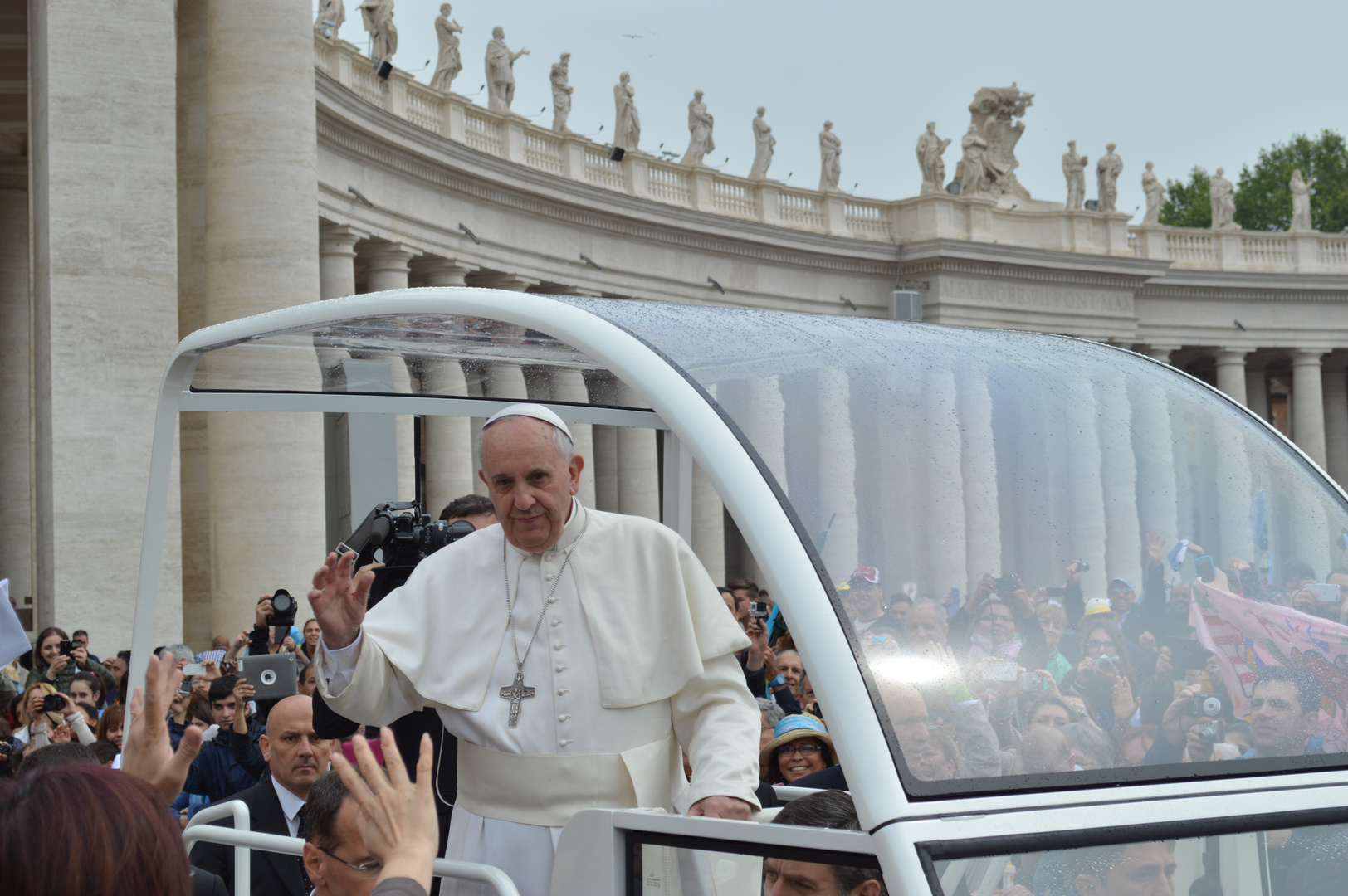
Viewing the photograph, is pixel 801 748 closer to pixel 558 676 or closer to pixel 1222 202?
pixel 558 676

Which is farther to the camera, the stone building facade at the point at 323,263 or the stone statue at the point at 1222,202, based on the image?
the stone statue at the point at 1222,202

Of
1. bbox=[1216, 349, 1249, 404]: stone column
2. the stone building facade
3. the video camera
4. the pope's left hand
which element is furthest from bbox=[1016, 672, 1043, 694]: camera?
bbox=[1216, 349, 1249, 404]: stone column

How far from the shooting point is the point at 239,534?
789 inches

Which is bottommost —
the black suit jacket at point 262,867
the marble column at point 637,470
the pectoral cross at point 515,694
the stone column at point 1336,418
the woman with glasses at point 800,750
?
the black suit jacket at point 262,867

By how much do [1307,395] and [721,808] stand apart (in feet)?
182

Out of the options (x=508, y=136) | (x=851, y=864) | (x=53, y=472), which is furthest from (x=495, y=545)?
(x=508, y=136)

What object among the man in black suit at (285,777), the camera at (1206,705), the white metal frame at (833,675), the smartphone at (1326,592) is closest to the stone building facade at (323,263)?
the man in black suit at (285,777)

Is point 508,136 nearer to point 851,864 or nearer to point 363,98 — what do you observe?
point 363,98

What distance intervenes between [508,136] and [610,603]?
34.4 metres

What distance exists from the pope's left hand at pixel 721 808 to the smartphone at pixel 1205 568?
1616 mm

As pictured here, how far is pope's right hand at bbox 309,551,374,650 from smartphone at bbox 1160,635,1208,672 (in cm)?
243

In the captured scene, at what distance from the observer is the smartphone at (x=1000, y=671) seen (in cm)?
405

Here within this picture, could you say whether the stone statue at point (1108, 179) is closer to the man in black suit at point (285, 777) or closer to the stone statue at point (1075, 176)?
the stone statue at point (1075, 176)

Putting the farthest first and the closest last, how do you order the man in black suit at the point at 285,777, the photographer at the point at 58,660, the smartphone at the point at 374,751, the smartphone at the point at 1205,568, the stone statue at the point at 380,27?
the stone statue at the point at 380,27, the photographer at the point at 58,660, the man in black suit at the point at 285,777, the smartphone at the point at 374,751, the smartphone at the point at 1205,568
